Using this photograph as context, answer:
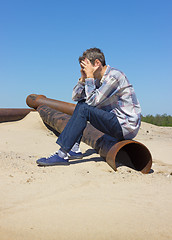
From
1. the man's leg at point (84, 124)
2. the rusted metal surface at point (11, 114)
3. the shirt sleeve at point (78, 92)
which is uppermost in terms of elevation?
the shirt sleeve at point (78, 92)

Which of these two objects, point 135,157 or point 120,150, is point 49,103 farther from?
point 135,157

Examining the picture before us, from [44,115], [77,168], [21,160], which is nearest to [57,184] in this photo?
[77,168]

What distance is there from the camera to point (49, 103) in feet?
27.9

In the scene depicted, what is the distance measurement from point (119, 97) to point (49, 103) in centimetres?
568

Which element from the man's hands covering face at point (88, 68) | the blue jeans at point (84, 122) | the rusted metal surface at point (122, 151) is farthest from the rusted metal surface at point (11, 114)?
the man's hands covering face at point (88, 68)

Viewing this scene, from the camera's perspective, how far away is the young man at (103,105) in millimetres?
3012

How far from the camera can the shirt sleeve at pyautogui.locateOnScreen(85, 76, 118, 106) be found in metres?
2.96

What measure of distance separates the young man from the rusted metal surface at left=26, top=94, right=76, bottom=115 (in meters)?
4.77

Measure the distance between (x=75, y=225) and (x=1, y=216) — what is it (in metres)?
0.58

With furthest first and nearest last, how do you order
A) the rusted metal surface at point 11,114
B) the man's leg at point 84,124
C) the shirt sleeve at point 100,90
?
the rusted metal surface at point 11,114, the man's leg at point 84,124, the shirt sleeve at point 100,90

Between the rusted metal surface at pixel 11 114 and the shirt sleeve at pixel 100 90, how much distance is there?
21.1 feet

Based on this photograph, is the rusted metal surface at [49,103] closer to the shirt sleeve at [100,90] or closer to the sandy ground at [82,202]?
the sandy ground at [82,202]

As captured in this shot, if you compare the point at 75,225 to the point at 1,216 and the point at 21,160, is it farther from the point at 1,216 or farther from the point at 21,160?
the point at 21,160

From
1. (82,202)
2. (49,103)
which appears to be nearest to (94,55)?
(82,202)
